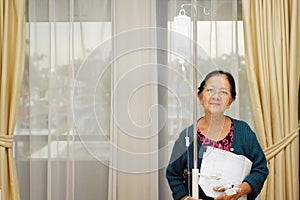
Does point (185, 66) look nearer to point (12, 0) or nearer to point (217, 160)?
point (217, 160)

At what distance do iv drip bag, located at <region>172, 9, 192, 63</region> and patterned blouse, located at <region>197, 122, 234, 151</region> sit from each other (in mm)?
424

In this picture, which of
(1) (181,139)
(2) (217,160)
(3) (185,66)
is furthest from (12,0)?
(2) (217,160)

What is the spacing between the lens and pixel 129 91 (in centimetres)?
263

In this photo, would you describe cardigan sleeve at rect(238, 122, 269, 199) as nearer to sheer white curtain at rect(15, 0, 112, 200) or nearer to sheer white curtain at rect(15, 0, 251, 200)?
sheer white curtain at rect(15, 0, 251, 200)

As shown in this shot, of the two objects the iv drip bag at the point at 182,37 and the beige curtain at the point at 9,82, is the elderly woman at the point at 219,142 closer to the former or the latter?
the iv drip bag at the point at 182,37

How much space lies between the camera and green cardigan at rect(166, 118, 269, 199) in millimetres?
2383

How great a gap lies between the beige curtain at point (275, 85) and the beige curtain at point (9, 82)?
1.32m

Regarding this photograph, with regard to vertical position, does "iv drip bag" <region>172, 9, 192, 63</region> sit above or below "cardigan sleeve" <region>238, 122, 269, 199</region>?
above

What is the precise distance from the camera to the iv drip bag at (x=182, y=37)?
245cm

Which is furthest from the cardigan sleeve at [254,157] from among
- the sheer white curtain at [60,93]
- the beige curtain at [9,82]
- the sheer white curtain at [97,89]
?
the beige curtain at [9,82]

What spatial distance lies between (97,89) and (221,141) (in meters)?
0.95

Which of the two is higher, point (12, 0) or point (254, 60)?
point (12, 0)

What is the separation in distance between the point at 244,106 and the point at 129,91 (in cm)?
79

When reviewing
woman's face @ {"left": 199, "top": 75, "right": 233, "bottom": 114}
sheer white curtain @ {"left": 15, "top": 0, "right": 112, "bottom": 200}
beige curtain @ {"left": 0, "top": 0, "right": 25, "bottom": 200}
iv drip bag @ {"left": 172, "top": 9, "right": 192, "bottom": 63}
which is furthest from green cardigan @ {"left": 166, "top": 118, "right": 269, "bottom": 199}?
beige curtain @ {"left": 0, "top": 0, "right": 25, "bottom": 200}
